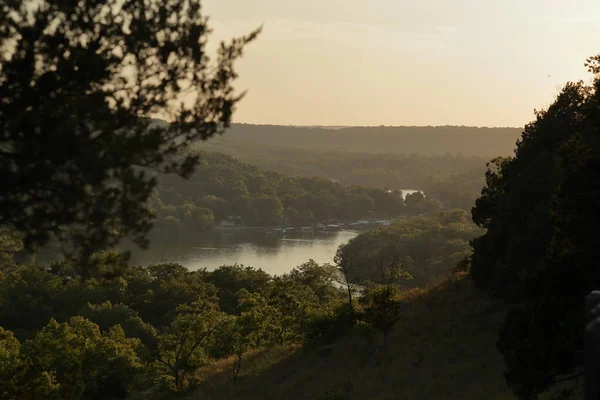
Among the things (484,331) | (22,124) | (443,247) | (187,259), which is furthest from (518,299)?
(187,259)

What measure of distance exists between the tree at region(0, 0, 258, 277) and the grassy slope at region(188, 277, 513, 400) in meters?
9.16

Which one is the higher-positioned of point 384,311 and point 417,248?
point 384,311

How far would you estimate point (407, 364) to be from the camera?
58.0ft

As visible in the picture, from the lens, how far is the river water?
8638cm

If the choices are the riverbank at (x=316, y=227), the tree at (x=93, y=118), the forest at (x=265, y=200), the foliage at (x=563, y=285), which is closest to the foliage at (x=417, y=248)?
the riverbank at (x=316, y=227)

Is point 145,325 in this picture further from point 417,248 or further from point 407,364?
point 417,248

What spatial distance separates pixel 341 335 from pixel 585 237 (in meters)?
13.0

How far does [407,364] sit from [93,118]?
1292 centimetres

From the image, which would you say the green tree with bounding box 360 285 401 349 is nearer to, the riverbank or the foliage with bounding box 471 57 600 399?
the foliage with bounding box 471 57 600 399

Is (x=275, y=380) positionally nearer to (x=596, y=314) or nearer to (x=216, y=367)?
(x=216, y=367)

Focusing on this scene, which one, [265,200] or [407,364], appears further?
[265,200]

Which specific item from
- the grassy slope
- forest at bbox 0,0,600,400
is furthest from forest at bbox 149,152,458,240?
the grassy slope

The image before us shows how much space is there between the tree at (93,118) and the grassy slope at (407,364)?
916 cm

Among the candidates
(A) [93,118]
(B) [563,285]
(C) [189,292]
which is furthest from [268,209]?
(A) [93,118]
